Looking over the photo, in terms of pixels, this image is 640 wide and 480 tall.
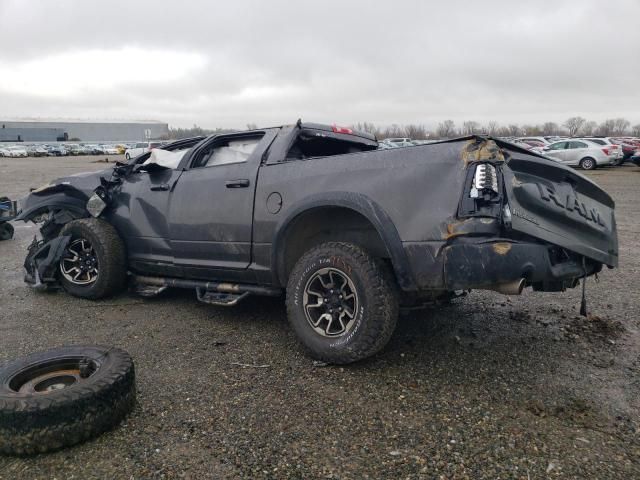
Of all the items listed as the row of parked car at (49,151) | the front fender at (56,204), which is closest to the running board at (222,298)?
the front fender at (56,204)

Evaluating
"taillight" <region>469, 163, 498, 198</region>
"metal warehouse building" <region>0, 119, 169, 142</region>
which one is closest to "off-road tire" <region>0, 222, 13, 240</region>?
"taillight" <region>469, 163, 498, 198</region>

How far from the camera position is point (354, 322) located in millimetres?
3297

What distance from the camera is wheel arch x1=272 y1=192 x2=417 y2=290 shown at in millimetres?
3168

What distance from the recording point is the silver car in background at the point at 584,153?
24469 millimetres

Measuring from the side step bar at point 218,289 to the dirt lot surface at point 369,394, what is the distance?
24 centimetres

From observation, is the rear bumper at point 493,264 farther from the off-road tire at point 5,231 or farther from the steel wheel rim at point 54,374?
the off-road tire at point 5,231

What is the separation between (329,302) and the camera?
3.48 meters

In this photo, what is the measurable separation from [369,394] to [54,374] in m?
1.81

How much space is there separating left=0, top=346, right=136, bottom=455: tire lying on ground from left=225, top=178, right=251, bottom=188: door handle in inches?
62.6

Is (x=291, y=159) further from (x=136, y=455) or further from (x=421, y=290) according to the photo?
(x=136, y=455)

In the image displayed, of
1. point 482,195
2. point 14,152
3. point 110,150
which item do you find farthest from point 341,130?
point 110,150

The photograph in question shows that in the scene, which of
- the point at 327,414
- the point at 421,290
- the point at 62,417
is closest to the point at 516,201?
the point at 421,290

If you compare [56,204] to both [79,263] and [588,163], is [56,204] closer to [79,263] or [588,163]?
[79,263]

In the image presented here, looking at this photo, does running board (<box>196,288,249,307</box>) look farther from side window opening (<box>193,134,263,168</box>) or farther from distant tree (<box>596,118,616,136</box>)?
distant tree (<box>596,118,616,136</box>)
